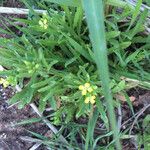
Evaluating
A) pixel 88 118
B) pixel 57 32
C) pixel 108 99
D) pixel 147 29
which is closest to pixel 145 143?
pixel 88 118

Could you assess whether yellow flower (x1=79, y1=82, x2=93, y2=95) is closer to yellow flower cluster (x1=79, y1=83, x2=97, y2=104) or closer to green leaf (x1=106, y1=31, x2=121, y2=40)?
yellow flower cluster (x1=79, y1=83, x2=97, y2=104)

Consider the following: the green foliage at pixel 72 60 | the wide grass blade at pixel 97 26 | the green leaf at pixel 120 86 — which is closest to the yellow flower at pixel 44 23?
the green foliage at pixel 72 60

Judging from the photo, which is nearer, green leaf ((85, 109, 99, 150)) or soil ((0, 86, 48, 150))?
green leaf ((85, 109, 99, 150))

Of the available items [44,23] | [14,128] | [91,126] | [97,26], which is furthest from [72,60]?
[97,26]

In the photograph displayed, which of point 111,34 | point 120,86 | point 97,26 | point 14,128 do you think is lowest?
point 14,128

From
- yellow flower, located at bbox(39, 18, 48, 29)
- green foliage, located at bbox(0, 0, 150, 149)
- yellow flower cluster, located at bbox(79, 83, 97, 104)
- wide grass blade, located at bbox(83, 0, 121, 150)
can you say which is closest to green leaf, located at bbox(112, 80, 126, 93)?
green foliage, located at bbox(0, 0, 150, 149)

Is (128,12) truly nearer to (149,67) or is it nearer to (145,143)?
(149,67)

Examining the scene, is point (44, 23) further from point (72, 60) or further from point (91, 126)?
point (91, 126)

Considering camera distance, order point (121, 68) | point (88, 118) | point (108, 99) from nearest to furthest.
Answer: point (108, 99)
point (121, 68)
point (88, 118)

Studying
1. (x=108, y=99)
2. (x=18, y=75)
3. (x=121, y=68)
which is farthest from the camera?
(x=121, y=68)

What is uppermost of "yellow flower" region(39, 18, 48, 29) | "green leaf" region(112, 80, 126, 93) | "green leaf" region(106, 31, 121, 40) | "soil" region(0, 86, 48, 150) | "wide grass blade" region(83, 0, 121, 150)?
"wide grass blade" region(83, 0, 121, 150)

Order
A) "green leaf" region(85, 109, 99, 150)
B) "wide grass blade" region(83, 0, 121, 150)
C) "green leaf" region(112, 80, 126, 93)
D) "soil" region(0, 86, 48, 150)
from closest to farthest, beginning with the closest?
"wide grass blade" region(83, 0, 121, 150) → "green leaf" region(112, 80, 126, 93) → "green leaf" region(85, 109, 99, 150) → "soil" region(0, 86, 48, 150)
